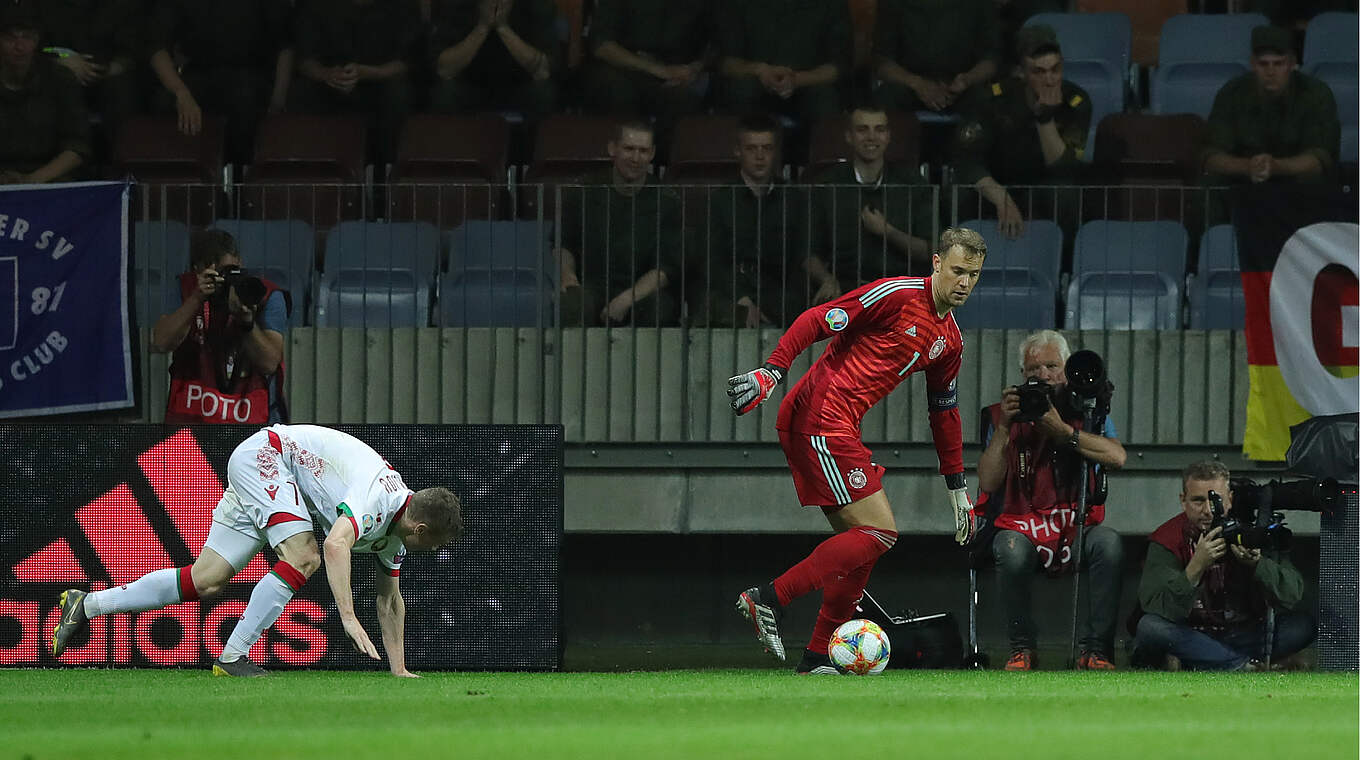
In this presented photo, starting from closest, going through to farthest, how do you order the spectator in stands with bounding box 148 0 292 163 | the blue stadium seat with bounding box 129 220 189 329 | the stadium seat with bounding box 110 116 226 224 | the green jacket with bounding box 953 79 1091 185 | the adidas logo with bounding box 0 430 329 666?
the adidas logo with bounding box 0 430 329 666, the blue stadium seat with bounding box 129 220 189 329, the green jacket with bounding box 953 79 1091 185, the stadium seat with bounding box 110 116 226 224, the spectator in stands with bounding box 148 0 292 163

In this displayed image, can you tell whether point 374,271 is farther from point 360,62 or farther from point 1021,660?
point 1021,660

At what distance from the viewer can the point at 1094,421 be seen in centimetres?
1054

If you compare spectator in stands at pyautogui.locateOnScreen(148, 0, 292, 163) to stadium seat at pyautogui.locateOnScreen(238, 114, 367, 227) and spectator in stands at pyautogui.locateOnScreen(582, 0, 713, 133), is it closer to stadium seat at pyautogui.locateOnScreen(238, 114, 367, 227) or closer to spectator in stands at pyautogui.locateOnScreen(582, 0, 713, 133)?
stadium seat at pyautogui.locateOnScreen(238, 114, 367, 227)

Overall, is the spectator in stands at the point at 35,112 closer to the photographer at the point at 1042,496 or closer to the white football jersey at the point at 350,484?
the white football jersey at the point at 350,484

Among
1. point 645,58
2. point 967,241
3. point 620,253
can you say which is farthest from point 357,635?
point 645,58

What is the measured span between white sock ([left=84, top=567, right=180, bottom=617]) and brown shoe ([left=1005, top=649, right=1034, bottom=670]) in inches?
161

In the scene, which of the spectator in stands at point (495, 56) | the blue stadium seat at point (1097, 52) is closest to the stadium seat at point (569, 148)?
the spectator in stands at point (495, 56)

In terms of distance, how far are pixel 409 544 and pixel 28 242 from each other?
358 cm

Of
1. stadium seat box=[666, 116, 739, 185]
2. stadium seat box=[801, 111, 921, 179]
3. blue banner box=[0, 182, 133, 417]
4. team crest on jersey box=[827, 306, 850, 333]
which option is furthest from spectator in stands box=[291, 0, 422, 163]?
team crest on jersey box=[827, 306, 850, 333]

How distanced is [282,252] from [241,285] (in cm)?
157

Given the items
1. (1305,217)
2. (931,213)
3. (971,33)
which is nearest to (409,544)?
(931,213)

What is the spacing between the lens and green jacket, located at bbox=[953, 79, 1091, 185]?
1280 centimetres

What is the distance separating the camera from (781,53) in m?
14.1

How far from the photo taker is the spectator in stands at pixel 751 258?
11.7m
